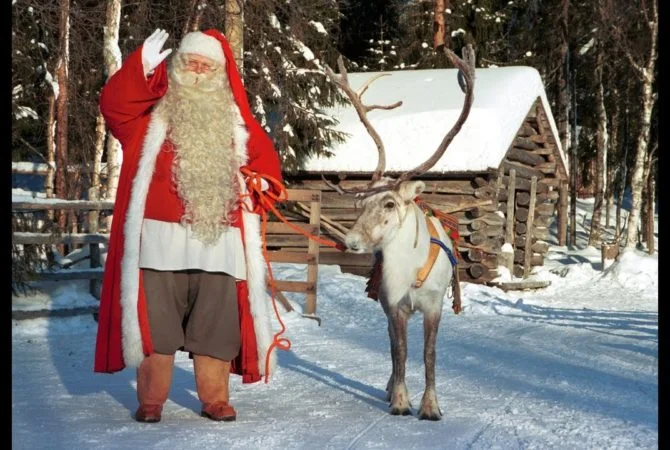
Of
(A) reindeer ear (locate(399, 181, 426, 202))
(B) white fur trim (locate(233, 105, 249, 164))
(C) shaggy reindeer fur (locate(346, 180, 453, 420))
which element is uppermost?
(B) white fur trim (locate(233, 105, 249, 164))

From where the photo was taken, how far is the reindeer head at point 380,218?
6300 mm

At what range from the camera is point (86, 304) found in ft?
37.7

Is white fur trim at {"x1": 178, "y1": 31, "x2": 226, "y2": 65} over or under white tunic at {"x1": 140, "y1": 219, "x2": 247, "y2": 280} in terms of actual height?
over

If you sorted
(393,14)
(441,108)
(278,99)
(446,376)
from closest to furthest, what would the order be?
(446,376) < (278,99) < (441,108) < (393,14)

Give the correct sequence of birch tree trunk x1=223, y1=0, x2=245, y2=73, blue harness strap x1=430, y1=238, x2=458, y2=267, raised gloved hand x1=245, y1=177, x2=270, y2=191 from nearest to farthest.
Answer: raised gloved hand x1=245, y1=177, x2=270, y2=191
blue harness strap x1=430, y1=238, x2=458, y2=267
birch tree trunk x1=223, y1=0, x2=245, y2=73

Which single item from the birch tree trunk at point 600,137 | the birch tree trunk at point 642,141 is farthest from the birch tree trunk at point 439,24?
the birch tree trunk at point 642,141

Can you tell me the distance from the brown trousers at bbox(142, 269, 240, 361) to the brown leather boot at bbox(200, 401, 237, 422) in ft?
1.01

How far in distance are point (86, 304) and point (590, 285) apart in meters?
11.4

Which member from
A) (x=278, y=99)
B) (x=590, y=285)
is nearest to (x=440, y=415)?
(x=278, y=99)

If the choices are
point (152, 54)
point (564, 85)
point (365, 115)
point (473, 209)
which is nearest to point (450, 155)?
point (473, 209)

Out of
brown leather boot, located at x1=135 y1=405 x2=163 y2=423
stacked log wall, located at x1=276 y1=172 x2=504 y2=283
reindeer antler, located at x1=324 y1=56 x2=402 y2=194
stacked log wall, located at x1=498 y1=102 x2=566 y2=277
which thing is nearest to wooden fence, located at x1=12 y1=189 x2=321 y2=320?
reindeer antler, located at x1=324 y1=56 x2=402 y2=194

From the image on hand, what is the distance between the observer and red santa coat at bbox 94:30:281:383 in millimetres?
6000

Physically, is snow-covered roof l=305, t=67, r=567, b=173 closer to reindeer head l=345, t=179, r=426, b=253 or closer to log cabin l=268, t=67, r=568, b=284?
log cabin l=268, t=67, r=568, b=284
